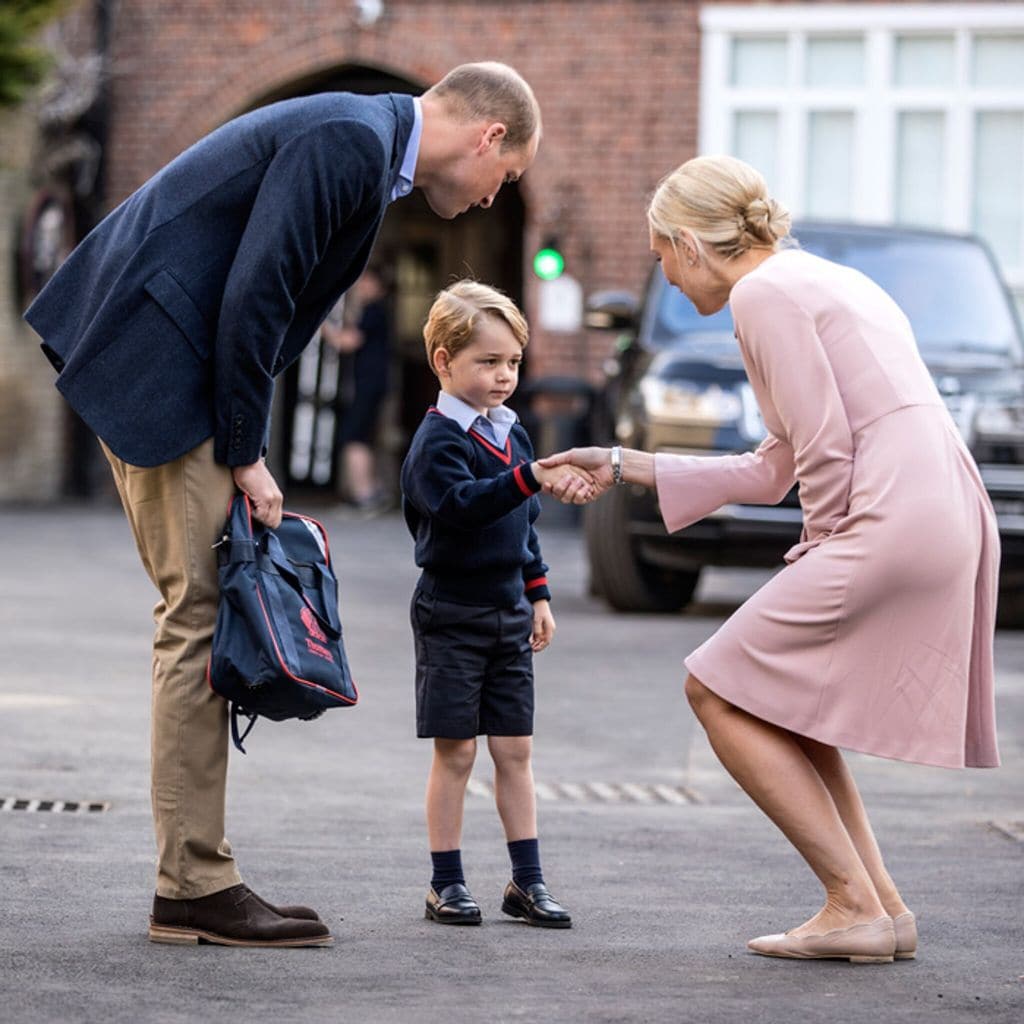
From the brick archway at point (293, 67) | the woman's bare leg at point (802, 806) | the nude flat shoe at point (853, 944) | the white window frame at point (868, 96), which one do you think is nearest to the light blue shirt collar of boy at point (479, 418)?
the woman's bare leg at point (802, 806)

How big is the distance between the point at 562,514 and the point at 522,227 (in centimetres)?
625

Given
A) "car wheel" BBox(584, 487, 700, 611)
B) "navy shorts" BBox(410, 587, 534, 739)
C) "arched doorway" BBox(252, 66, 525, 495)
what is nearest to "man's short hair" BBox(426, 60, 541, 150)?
"navy shorts" BBox(410, 587, 534, 739)

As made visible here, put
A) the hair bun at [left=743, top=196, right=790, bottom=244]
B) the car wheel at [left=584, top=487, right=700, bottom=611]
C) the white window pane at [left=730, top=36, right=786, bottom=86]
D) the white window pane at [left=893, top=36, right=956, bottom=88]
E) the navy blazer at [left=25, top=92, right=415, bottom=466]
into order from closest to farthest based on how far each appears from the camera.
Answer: the navy blazer at [left=25, top=92, right=415, bottom=466]
the hair bun at [left=743, top=196, right=790, bottom=244]
the car wheel at [left=584, top=487, right=700, bottom=611]
the white window pane at [left=893, top=36, right=956, bottom=88]
the white window pane at [left=730, top=36, right=786, bottom=86]

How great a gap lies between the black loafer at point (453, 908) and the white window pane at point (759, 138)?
52.9ft

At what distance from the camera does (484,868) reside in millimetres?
5695

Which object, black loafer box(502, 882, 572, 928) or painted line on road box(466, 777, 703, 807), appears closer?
black loafer box(502, 882, 572, 928)

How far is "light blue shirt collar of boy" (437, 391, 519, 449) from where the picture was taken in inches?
Answer: 203

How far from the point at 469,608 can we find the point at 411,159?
98 centimetres

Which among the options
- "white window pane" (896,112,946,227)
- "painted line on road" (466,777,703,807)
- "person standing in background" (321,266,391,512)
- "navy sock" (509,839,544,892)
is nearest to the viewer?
"navy sock" (509,839,544,892)

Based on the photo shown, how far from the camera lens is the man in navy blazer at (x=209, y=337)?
4.57 m

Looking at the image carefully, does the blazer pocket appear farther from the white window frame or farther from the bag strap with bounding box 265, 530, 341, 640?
the white window frame

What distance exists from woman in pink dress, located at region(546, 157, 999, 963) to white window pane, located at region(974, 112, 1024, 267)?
1608cm

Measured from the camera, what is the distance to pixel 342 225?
15.3ft

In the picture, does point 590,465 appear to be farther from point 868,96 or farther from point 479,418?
point 868,96
